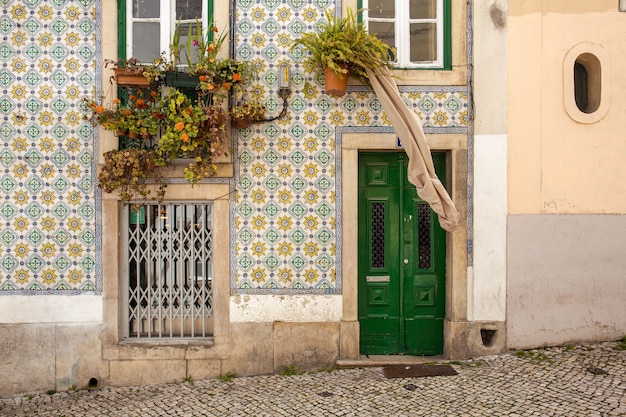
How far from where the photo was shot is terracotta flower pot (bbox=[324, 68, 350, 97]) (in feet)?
17.4

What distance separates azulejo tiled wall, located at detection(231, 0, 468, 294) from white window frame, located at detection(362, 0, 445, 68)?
399 mm

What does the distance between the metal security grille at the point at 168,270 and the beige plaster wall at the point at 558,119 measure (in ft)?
11.5

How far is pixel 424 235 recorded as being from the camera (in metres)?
5.90

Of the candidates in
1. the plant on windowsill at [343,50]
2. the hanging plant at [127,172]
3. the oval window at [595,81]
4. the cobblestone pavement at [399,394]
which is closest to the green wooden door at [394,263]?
the cobblestone pavement at [399,394]

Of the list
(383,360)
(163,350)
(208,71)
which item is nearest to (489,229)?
(383,360)

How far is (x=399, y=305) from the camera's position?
585 cm

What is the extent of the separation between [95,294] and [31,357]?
0.92m

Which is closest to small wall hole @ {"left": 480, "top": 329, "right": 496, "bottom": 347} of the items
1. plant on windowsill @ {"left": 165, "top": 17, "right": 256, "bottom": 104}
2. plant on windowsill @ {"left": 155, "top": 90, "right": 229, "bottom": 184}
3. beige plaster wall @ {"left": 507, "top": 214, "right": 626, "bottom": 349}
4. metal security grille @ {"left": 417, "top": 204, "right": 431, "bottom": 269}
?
beige plaster wall @ {"left": 507, "top": 214, "right": 626, "bottom": 349}

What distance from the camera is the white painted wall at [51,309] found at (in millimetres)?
5442

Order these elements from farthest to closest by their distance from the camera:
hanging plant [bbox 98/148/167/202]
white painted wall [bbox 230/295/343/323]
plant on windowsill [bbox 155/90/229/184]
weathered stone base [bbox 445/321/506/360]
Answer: weathered stone base [bbox 445/321/506/360] < white painted wall [bbox 230/295/343/323] < hanging plant [bbox 98/148/167/202] < plant on windowsill [bbox 155/90/229/184]

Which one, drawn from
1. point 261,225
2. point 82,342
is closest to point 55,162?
point 82,342

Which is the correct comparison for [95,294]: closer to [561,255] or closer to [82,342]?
[82,342]

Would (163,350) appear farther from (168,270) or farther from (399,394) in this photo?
(399,394)

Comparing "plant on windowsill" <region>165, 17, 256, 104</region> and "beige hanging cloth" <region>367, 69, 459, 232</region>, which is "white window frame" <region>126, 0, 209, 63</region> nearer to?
"plant on windowsill" <region>165, 17, 256, 104</region>
